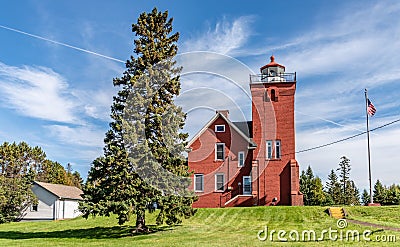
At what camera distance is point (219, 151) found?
35.3m

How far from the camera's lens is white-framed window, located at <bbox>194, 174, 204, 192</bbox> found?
35169 millimetres

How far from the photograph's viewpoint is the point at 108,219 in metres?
28.0

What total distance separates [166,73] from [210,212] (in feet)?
37.2

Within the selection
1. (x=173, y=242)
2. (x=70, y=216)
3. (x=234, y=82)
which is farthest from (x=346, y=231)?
(x=70, y=216)

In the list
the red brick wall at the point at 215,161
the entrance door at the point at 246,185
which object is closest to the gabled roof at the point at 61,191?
the red brick wall at the point at 215,161

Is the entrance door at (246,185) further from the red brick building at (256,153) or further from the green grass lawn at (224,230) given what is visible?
the green grass lawn at (224,230)

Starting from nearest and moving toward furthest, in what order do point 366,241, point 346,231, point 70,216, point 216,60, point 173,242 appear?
point 366,241 < point 173,242 < point 346,231 < point 216,60 < point 70,216

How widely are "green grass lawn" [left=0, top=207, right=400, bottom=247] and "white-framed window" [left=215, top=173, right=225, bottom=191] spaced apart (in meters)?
5.72

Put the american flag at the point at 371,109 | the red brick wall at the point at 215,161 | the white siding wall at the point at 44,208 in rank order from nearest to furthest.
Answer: the american flag at the point at 371,109 → the red brick wall at the point at 215,161 → the white siding wall at the point at 44,208

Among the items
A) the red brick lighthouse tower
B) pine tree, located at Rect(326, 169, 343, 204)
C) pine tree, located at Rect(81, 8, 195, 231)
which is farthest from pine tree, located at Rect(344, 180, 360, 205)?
pine tree, located at Rect(81, 8, 195, 231)

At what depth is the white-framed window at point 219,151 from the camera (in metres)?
35.2

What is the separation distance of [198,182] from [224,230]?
15122 millimetres

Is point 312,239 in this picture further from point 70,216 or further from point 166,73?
point 70,216

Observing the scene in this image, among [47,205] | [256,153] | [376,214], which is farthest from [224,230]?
[47,205]
